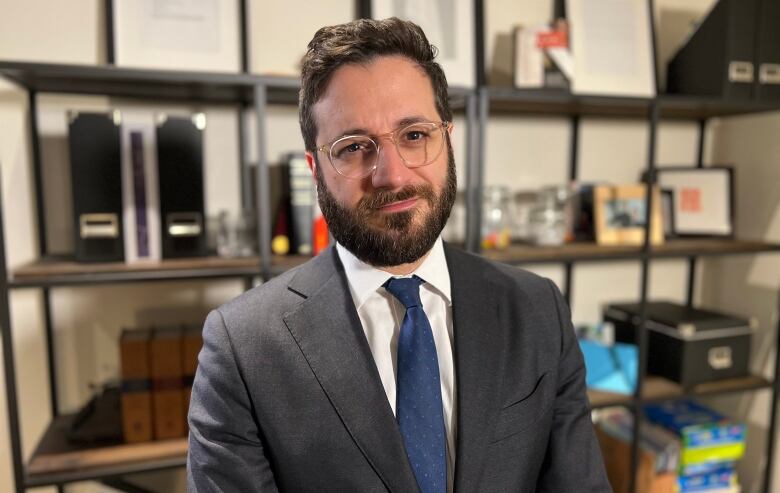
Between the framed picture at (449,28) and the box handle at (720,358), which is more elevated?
the framed picture at (449,28)

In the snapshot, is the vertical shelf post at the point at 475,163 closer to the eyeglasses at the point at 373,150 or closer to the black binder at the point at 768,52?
the eyeglasses at the point at 373,150

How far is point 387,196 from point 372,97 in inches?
6.7

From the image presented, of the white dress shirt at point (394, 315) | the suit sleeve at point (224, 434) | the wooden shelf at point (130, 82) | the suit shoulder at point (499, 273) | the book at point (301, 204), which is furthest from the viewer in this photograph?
the book at point (301, 204)

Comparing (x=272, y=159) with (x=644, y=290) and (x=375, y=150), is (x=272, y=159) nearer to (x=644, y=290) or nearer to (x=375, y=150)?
(x=375, y=150)

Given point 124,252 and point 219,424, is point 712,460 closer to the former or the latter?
point 219,424

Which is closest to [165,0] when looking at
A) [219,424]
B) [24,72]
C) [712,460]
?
[24,72]

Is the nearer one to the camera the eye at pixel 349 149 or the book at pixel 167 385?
the eye at pixel 349 149

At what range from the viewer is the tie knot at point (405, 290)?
3.28 feet

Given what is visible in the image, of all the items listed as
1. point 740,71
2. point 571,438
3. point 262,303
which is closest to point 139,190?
→ point 262,303

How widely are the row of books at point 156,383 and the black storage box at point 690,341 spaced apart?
1.61 meters

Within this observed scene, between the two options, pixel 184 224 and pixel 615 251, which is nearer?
pixel 184 224

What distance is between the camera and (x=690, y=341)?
77.7 inches

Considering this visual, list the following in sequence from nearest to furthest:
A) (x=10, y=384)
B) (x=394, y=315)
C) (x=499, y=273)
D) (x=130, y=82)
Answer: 1. (x=394, y=315)
2. (x=499, y=273)
3. (x=10, y=384)
4. (x=130, y=82)

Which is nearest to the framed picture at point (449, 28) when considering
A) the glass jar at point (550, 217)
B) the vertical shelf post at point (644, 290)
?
the glass jar at point (550, 217)
